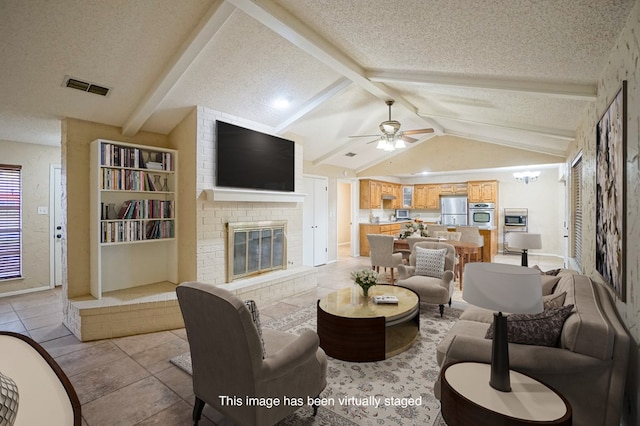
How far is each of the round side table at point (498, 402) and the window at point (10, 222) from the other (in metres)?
6.21

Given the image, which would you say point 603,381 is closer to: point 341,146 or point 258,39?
point 258,39

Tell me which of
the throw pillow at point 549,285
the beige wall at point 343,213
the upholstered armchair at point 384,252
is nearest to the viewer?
the throw pillow at point 549,285

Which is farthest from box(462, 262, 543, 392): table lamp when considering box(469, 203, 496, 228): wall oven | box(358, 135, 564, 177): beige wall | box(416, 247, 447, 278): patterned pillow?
box(469, 203, 496, 228): wall oven

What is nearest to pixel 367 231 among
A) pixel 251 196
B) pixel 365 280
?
pixel 251 196

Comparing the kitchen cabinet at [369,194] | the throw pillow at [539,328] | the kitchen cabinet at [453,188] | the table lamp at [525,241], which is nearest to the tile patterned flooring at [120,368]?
the throw pillow at [539,328]

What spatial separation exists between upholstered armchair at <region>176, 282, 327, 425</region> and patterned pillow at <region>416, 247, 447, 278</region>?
9.21ft

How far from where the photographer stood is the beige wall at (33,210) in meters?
4.73

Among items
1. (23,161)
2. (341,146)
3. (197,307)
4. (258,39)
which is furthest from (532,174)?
(23,161)

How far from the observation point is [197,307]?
178cm

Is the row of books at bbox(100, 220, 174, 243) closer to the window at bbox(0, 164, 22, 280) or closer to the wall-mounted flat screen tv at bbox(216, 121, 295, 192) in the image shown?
the wall-mounted flat screen tv at bbox(216, 121, 295, 192)

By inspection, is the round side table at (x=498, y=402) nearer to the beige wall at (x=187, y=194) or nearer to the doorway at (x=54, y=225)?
the beige wall at (x=187, y=194)

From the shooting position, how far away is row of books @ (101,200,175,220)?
3.75 meters

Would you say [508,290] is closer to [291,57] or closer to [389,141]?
[291,57]

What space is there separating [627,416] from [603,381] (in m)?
0.33
